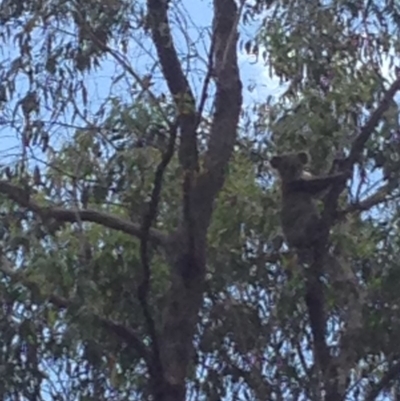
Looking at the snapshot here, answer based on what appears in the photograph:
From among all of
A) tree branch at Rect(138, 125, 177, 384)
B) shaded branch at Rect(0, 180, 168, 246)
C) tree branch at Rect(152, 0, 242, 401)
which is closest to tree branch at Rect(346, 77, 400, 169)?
tree branch at Rect(152, 0, 242, 401)

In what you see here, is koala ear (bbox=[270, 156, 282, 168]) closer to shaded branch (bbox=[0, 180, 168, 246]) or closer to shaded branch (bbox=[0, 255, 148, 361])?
shaded branch (bbox=[0, 180, 168, 246])

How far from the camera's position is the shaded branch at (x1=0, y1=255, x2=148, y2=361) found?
21.5 ft

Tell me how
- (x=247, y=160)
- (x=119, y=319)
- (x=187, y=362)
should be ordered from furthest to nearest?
(x=247, y=160)
(x=119, y=319)
(x=187, y=362)

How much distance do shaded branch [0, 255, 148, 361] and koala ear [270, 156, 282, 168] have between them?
1325 millimetres

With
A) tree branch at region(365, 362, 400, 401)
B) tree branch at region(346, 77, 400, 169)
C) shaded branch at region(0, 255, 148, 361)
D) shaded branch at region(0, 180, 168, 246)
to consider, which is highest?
tree branch at region(346, 77, 400, 169)

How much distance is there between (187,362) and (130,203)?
995 mm

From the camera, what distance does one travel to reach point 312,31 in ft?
24.3

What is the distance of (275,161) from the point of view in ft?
23.2

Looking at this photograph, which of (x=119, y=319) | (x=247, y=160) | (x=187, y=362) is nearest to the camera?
(x=187, y=362)

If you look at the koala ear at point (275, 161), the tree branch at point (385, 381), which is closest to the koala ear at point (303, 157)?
the koala ear at point (275, 161)

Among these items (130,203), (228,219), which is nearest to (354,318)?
(228,219)

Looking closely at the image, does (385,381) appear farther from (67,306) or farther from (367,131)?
(67,306)

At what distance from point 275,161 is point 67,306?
60.2 inches

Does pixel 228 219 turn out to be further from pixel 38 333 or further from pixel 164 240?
pixel 38 333
